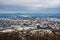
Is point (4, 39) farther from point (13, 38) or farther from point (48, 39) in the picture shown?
point (48, 39)

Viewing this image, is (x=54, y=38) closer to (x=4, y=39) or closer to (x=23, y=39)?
(x=23, y=39)

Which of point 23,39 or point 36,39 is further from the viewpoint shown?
point 23,39

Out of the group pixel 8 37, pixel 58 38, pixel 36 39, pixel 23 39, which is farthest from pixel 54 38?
pixel 8 37

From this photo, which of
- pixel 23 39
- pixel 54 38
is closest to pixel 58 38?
pixel 54 38

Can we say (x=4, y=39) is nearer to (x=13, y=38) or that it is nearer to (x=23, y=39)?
(x=13, y=38)

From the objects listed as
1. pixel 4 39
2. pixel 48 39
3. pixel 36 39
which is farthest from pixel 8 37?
pixel 48 39

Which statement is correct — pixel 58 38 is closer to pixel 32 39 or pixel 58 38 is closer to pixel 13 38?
pixel 32 39
